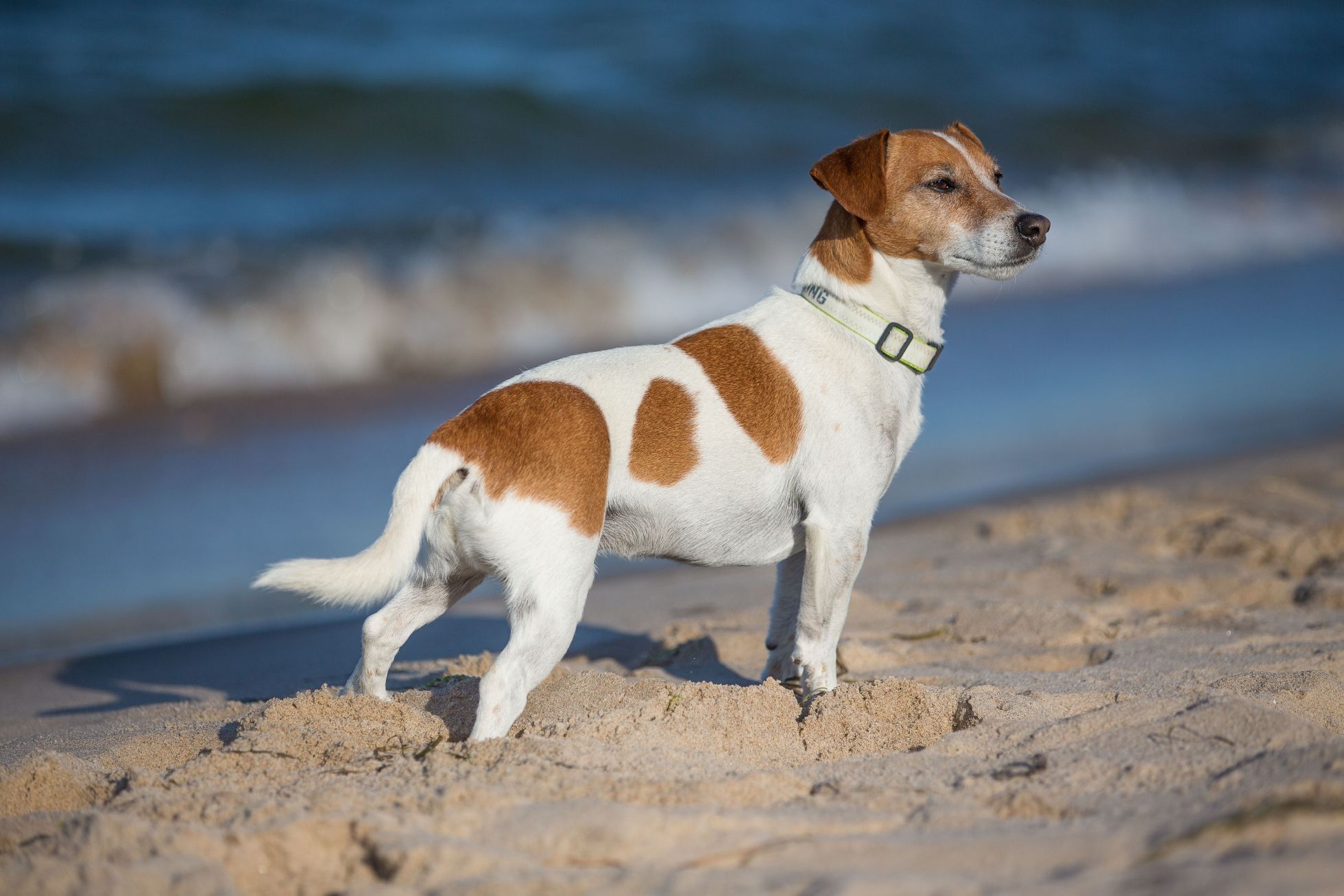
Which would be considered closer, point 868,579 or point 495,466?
point 495,466

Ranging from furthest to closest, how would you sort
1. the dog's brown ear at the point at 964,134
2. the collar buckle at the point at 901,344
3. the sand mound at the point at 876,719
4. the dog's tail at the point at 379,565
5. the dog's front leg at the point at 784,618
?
the dog's brown ear at the point at 964,134 < the dog's front leg at the point at 784,618 < the collar buckle at the point at 901,344 < the sand mound at the point at 876,719 < the dog's tail at the point at 379,565

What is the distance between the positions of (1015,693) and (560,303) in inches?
284

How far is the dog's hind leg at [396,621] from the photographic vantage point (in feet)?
11.4

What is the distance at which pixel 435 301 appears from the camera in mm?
9703

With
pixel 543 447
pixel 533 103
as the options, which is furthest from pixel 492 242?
pixel 543 447

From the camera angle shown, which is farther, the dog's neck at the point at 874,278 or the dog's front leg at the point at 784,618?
the dog's front leg at the point at 784,618

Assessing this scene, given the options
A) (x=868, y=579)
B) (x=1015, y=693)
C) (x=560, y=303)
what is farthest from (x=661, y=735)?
(x=560, y=303)

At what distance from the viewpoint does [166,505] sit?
614cm

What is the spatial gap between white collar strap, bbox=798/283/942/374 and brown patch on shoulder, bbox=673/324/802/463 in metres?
0.29

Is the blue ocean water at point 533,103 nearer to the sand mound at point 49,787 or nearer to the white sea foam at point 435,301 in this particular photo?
the white sea foam at point 435,301

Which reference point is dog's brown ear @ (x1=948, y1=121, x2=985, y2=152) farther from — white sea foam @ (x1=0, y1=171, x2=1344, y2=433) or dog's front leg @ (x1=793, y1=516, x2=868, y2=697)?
white sea foam @ (x1=0, y1=171, x2=1344, y2=433)

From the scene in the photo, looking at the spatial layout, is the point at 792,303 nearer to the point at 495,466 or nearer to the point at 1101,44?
the point at 495,466

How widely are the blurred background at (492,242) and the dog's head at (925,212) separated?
229 centimetres

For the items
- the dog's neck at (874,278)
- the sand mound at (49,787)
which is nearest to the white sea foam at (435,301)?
the sand mound at (49,787)
